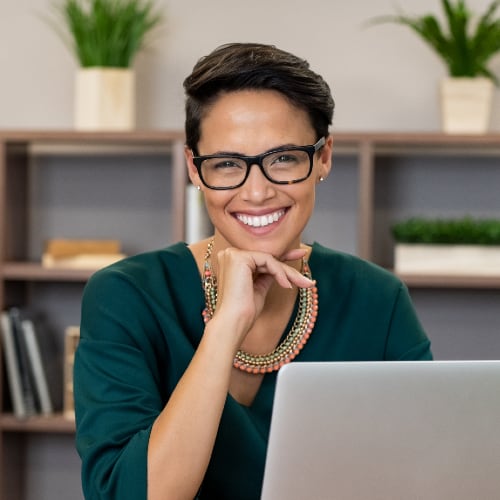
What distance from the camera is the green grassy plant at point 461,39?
2.95 metres

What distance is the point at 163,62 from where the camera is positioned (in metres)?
3.31

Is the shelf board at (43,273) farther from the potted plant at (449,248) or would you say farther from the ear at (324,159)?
the ear at (324,159)

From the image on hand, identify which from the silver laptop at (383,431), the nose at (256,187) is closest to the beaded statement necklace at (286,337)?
the nose at (256,187)

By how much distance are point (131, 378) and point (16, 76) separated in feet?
7.17

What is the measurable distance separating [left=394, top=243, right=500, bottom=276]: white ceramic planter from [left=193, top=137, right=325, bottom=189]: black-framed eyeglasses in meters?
1.57

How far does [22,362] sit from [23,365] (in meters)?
0.01

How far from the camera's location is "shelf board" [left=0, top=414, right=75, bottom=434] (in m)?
3.07

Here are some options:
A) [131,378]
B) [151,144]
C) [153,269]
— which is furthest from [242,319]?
[151,144]

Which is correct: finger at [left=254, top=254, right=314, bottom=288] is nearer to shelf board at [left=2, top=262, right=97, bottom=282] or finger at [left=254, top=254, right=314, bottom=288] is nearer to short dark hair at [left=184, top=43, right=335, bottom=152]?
short dark hair at [left=184, top=43, right=335, bottom=152]

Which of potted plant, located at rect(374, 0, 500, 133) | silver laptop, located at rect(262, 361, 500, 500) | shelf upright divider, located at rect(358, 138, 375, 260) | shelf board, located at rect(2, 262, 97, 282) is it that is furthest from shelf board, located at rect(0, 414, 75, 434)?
silver laptop, located at rect(262, 361, 500, 500)

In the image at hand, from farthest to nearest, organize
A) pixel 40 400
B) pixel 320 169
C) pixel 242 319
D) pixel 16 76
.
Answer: pixel 16 76
pixel 40 400
pixel 320 169
pixel 242 319

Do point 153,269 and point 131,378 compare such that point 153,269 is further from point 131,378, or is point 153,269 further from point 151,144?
point 151,144

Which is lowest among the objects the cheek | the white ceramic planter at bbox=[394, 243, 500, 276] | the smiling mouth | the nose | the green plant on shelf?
the white ceramic planter at bbox=[394, 243, 500, 276]

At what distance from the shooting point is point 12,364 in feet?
10.2
